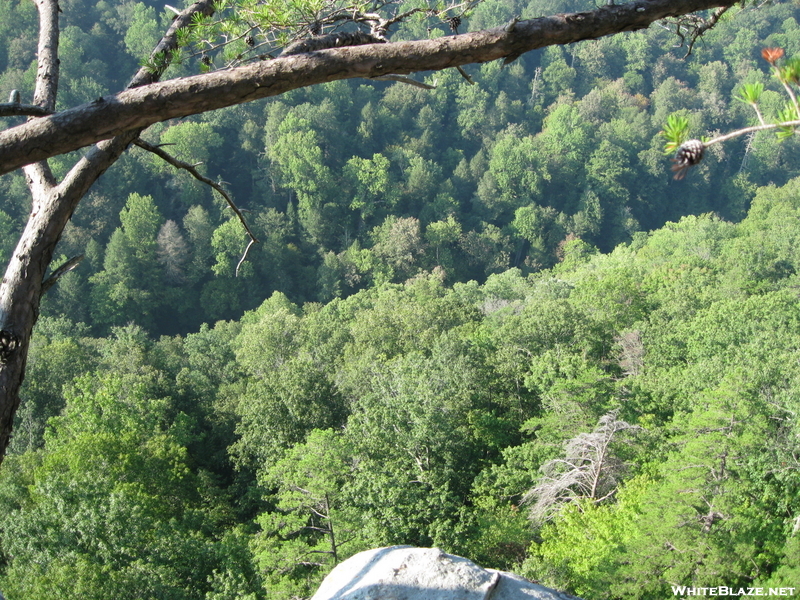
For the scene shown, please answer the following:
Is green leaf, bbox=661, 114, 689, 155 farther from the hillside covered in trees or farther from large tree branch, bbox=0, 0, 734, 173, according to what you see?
large tree branch, bbox=0, 0, 734, 173

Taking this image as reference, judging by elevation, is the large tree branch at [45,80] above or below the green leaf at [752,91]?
above

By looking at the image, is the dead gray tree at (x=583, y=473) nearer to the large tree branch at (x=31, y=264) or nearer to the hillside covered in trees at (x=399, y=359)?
the hillside covered in trees at (x=399, y=359)

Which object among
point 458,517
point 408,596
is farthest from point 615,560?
point 408,596

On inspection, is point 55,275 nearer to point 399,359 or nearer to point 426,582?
point 426,582

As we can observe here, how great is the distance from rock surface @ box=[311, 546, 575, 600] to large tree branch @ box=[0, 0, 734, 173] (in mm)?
5820

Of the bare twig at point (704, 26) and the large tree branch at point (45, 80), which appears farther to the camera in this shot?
the bare twig at point (704, 26)

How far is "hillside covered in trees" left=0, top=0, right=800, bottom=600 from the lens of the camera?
51.9 feet

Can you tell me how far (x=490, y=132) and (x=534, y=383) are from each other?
6179cm

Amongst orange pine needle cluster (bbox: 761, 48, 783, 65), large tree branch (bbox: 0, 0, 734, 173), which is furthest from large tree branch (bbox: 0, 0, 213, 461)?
orange pine needle cluster (bbox: 761, 48, 783, 65)

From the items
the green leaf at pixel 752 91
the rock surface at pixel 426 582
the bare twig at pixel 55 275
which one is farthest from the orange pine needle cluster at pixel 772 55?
the rock surface at pixel 426 582

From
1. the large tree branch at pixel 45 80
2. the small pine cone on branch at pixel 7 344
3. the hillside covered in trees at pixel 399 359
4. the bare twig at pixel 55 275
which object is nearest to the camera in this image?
the small pine cone on branch at pixel 7 344

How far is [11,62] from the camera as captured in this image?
6556 cm

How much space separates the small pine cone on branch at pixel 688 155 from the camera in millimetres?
3277

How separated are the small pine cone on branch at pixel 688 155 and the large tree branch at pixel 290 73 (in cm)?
126
